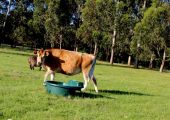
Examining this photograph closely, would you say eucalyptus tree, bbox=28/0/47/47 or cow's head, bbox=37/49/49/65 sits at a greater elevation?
eucalyptus tree, bbox=28/0/47/47

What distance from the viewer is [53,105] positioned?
1509 centimetres

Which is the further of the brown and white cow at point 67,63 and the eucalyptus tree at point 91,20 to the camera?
the eucalyptus tree at point 91,20

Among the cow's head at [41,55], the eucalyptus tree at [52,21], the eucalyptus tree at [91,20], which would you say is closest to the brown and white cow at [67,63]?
the cow's head at [41,55]

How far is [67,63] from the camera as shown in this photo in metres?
20.1

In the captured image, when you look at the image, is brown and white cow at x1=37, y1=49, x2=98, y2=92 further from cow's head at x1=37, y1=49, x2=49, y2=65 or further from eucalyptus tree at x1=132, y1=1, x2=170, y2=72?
eucalyptus tree at x1=132, y1=1, x2=170, y2=72

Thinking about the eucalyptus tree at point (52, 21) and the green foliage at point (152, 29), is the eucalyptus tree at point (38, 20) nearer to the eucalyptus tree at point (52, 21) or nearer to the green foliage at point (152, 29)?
the eucalyptus tree at point (52, 21)

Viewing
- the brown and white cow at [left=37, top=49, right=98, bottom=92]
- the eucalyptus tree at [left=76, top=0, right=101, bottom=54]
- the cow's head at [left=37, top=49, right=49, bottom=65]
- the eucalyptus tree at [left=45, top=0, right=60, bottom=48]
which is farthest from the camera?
the eucalyptus tree at [left=45, top=0, right=60, bottom=48]

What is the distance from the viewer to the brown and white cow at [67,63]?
65.6 feet

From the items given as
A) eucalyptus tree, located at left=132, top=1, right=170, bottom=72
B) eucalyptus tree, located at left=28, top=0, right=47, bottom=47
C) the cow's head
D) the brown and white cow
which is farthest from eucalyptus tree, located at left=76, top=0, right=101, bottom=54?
the cow's head

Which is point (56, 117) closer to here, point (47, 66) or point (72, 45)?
point (47, 66)

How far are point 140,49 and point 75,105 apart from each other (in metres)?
60.7

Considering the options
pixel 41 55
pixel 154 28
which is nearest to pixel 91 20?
pixel 154 28

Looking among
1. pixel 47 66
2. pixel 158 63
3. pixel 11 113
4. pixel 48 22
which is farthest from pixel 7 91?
pixel 158 63

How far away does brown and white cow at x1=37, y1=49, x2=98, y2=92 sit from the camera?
20.0 meters
